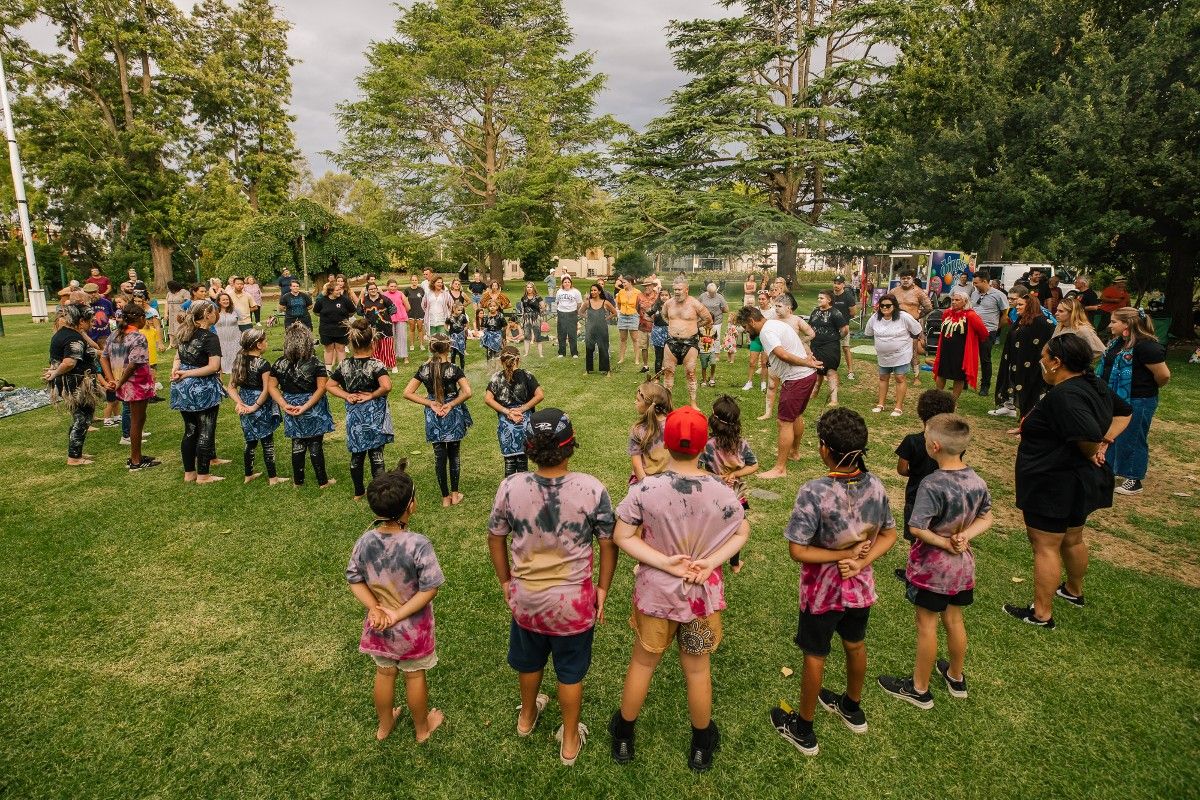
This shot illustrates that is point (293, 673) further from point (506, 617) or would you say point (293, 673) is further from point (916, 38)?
point (916, 38)

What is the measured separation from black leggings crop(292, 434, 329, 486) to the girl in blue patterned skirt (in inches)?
11.6

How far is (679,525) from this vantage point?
2734 mm

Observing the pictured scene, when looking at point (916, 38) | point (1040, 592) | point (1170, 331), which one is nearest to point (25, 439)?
point (1040, 592)

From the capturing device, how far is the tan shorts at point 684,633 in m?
2.87

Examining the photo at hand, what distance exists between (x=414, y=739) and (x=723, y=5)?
34.0 metres

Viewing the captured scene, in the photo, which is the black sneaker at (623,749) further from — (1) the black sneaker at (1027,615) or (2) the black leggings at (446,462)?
(2) the black leggings at (446,462)

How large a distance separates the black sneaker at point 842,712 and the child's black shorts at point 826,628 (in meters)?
0.44

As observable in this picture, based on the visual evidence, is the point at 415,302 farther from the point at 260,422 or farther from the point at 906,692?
the point at 906,692

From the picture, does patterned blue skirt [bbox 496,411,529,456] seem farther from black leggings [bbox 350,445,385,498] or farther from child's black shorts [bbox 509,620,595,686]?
child's black shorts [bbox 509,620,595,686]

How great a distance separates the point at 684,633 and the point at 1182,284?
22.2 metres

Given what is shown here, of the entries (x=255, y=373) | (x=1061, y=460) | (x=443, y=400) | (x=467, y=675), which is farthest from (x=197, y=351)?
(x=1061, y=460)

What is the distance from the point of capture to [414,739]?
3.33 meters

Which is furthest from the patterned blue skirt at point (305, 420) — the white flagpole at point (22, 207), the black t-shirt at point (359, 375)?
the white flagpole at point (22, 207)

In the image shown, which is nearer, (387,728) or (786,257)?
(387,728)
